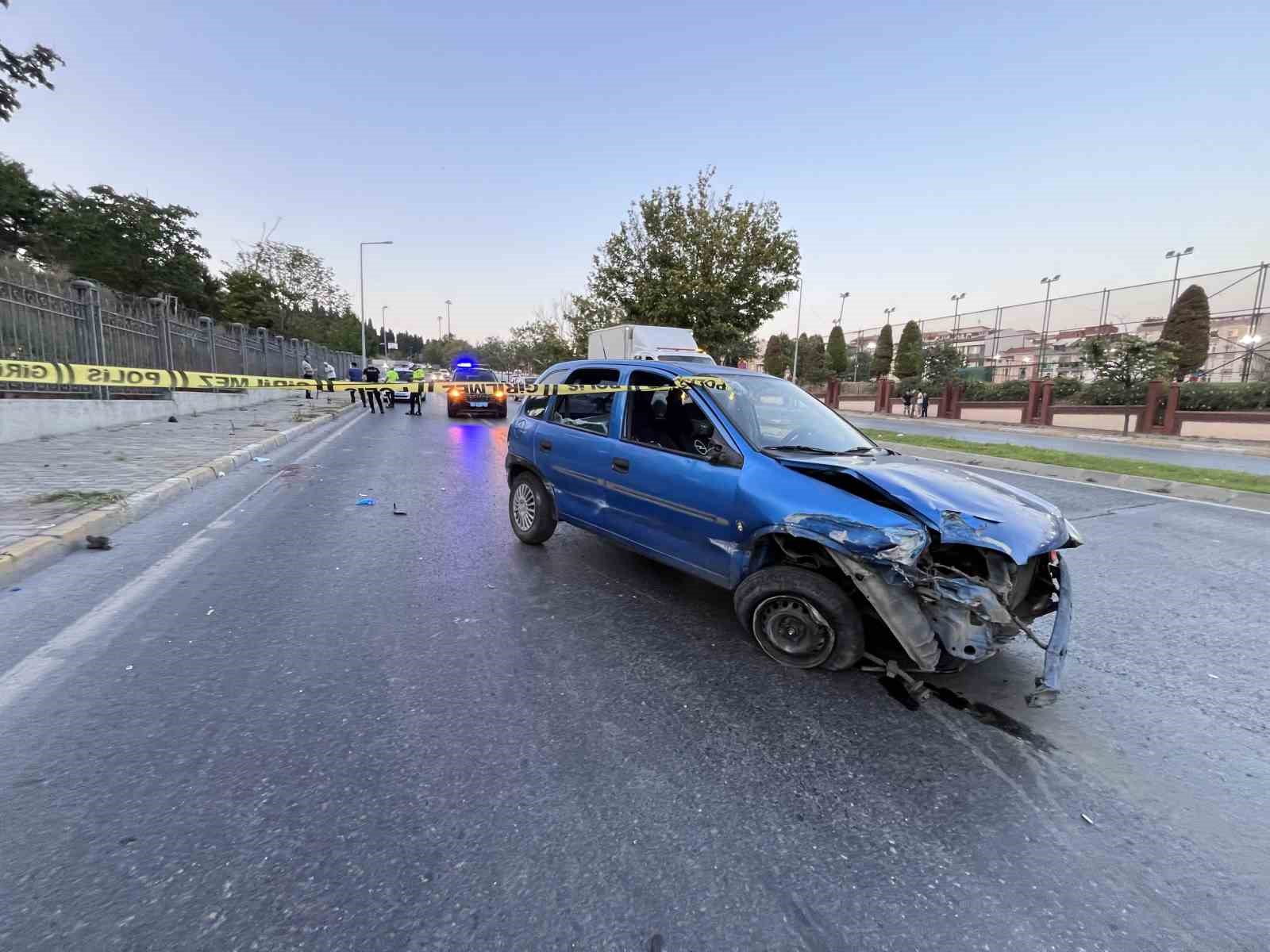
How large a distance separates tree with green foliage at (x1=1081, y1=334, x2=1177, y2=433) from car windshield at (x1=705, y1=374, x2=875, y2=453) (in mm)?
22338

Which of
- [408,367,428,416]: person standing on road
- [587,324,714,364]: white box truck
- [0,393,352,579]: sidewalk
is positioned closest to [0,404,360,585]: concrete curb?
[0,393,352,579]: sidewalk

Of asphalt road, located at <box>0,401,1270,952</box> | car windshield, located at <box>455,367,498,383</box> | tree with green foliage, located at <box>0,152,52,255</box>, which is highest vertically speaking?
tree with green foliage, located at <box>0,152,52,255</box>

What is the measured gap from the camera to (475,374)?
72.4 feet

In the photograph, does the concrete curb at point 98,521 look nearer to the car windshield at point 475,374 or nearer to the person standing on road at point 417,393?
the car windshield at point 475,374

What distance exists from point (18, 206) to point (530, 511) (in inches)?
2074

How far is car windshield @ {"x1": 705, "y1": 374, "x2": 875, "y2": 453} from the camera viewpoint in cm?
381

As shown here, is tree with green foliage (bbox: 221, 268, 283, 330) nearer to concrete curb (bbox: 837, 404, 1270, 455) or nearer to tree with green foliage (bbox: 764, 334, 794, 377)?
concrete curb (bbox: 837, 404, 1270, 455)

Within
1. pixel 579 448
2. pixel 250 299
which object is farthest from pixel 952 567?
pixel 250 299

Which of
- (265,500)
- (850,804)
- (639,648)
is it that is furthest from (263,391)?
(850,804)

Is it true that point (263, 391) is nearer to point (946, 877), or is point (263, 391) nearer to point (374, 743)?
point (374, 743)

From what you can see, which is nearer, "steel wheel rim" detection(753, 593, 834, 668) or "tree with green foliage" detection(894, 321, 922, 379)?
"steel wheel rim" detection(753, 593, 834, 668)

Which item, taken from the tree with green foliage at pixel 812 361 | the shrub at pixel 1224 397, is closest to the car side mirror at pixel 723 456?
the shrub at pixel 1224 397

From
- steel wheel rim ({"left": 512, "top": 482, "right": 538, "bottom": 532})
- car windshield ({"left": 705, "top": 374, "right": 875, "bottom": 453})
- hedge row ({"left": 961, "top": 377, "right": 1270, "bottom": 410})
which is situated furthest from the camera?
hedge row ({"left": 961, "top": 377, "right": 1270, "bottom": 410})

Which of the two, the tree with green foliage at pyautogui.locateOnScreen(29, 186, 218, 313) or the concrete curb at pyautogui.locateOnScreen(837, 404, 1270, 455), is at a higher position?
the tree with green foliage at pyautogui.locateOnScreen(29, 186, 218, 313)
